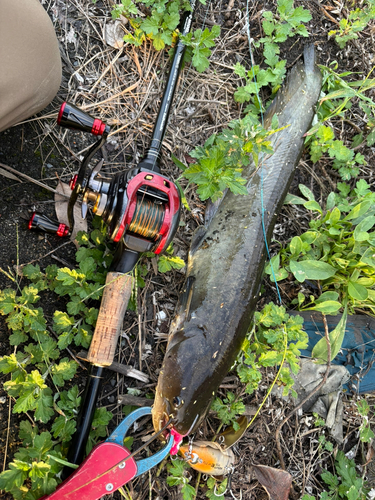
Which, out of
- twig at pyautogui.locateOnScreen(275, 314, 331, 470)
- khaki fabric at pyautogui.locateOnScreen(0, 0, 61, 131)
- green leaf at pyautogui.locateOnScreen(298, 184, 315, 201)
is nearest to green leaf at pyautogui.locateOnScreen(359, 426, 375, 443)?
twig at pyautogui.locateOnScreen(275, 314, 331, 470)

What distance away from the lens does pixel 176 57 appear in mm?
2746

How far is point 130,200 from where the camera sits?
2129 millimetres

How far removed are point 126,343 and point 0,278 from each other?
3.25ft

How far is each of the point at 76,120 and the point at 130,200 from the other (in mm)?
562

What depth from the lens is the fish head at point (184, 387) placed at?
96.0 inches

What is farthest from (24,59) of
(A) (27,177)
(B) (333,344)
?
(B) (333,344)

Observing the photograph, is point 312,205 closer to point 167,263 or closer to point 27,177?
point 167,263

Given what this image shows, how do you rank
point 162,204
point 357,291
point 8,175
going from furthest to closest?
point 357,291 → point 8,175 → point 162,204

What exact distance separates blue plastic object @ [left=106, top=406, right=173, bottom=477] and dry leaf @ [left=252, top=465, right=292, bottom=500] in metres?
1.03

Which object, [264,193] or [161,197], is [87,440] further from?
[264,193]

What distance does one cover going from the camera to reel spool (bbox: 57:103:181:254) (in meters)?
2.14

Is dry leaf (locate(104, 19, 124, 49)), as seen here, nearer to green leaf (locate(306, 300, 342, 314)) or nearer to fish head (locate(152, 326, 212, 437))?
fish head (locate(152, 326, 212, 437))

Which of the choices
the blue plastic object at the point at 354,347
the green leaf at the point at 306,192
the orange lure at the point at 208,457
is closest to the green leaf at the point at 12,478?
the orange lure at the point at 208,457

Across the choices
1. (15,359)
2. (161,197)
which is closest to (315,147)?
(161,197)
